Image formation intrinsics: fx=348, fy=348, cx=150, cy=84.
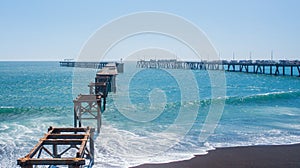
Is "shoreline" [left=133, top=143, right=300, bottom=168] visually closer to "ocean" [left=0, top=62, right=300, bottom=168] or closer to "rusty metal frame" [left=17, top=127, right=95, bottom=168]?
"ocean" [left=0, top=62, right=300, bottom=168]

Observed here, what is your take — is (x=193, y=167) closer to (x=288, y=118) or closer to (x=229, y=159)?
(x=229, y=159)

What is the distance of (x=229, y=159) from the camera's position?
11.4 meters

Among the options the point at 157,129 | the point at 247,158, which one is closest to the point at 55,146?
the point at 247,158

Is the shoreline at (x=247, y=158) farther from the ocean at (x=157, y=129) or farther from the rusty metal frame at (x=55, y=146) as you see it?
the rusty metal frame at (x=55, y=146)

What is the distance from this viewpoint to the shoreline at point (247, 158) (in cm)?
1075

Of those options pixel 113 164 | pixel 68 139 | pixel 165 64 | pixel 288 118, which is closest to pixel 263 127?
pixel 288 118

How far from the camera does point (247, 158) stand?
11484 millimetres

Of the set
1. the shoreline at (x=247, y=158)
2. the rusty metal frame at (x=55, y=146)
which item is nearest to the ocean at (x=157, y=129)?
the shoreline at (x=247, y=158)

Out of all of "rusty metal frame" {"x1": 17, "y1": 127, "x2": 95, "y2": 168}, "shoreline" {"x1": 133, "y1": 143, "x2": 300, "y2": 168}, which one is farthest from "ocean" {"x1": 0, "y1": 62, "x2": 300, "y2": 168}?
"rusty metal frame" {"x1": 17, "y1": 127, "x2": 95, "y2": 168}

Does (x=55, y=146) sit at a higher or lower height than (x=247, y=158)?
higher

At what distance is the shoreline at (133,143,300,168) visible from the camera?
1075 cm

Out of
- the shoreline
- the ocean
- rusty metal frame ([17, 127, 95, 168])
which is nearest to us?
rusty metal frame ([17, 127, 95, 168])

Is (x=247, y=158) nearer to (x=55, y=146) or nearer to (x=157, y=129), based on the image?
(x=55, y=146)

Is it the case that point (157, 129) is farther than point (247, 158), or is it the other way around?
point (157, 129)
